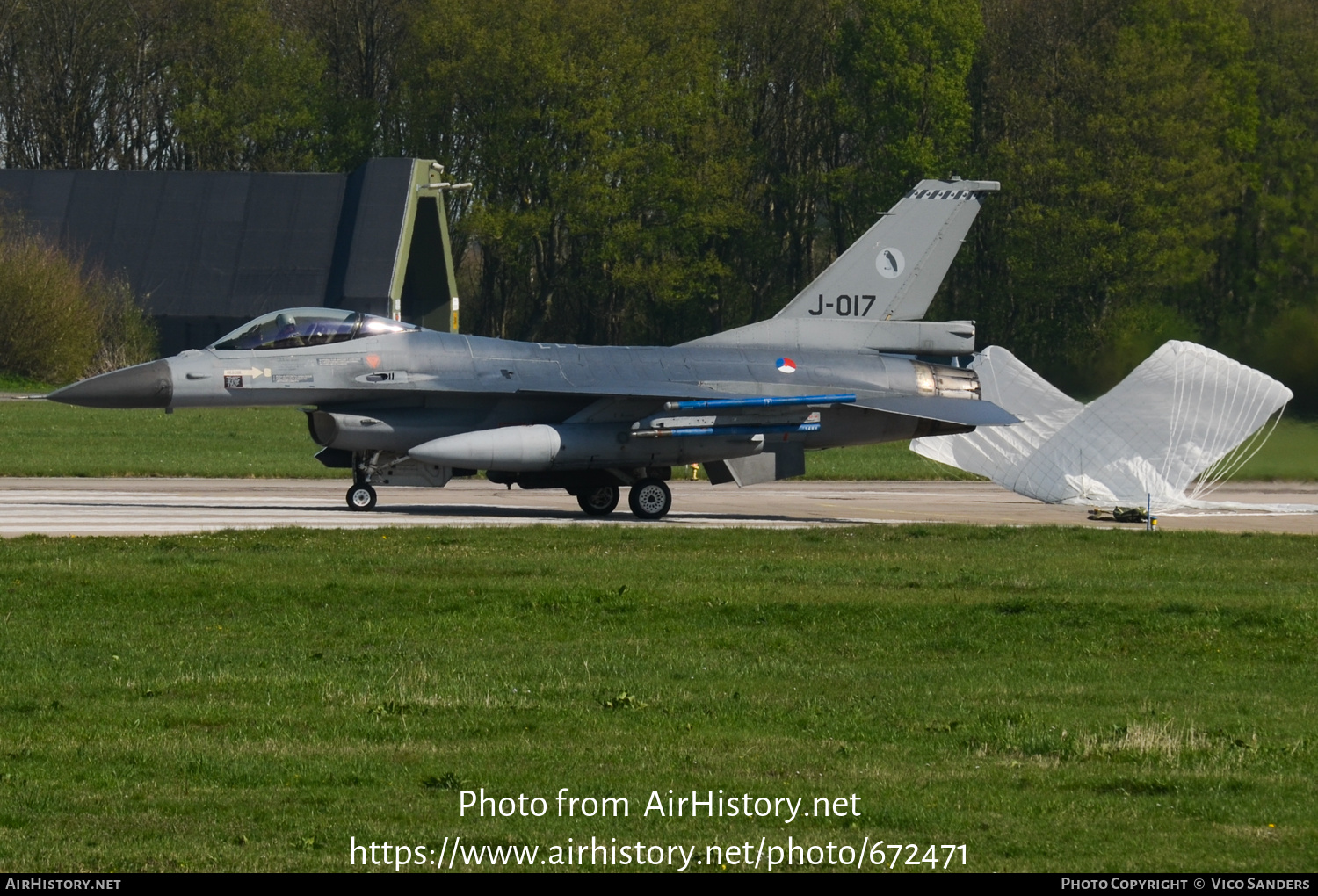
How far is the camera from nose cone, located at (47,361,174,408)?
23.9m

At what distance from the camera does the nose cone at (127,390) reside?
942 inches

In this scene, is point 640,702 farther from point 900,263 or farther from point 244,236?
point 244,236

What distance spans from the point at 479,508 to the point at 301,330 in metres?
4.61

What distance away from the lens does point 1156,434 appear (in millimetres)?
29125

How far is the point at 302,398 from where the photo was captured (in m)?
24.7

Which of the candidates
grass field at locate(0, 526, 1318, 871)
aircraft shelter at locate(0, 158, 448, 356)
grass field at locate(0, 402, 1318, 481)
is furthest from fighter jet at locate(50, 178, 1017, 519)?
aircraft shelter at locate(0, 158, 448, 356)

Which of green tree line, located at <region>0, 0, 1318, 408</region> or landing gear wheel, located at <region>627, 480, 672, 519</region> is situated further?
green tree line, located at <region>0, 0, 1318, 408</region>

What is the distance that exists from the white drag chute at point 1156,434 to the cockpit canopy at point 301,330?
9907 mm

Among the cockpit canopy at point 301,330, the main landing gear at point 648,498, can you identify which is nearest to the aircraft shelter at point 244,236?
the main landing gear at point 648,498

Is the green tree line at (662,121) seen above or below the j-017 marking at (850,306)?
above

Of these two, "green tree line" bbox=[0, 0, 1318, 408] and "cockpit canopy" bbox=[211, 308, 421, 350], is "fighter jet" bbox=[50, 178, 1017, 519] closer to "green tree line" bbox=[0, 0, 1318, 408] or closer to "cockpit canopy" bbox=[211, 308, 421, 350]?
"cockpit canopy" bbox=[211, 308, 421, 350]

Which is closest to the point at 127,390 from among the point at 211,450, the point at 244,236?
the point at 211,450

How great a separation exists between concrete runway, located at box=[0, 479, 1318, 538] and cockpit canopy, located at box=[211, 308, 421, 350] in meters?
2.59

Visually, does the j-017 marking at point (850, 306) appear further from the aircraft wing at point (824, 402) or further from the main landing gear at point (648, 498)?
the main landing gear at point (648, 498)
